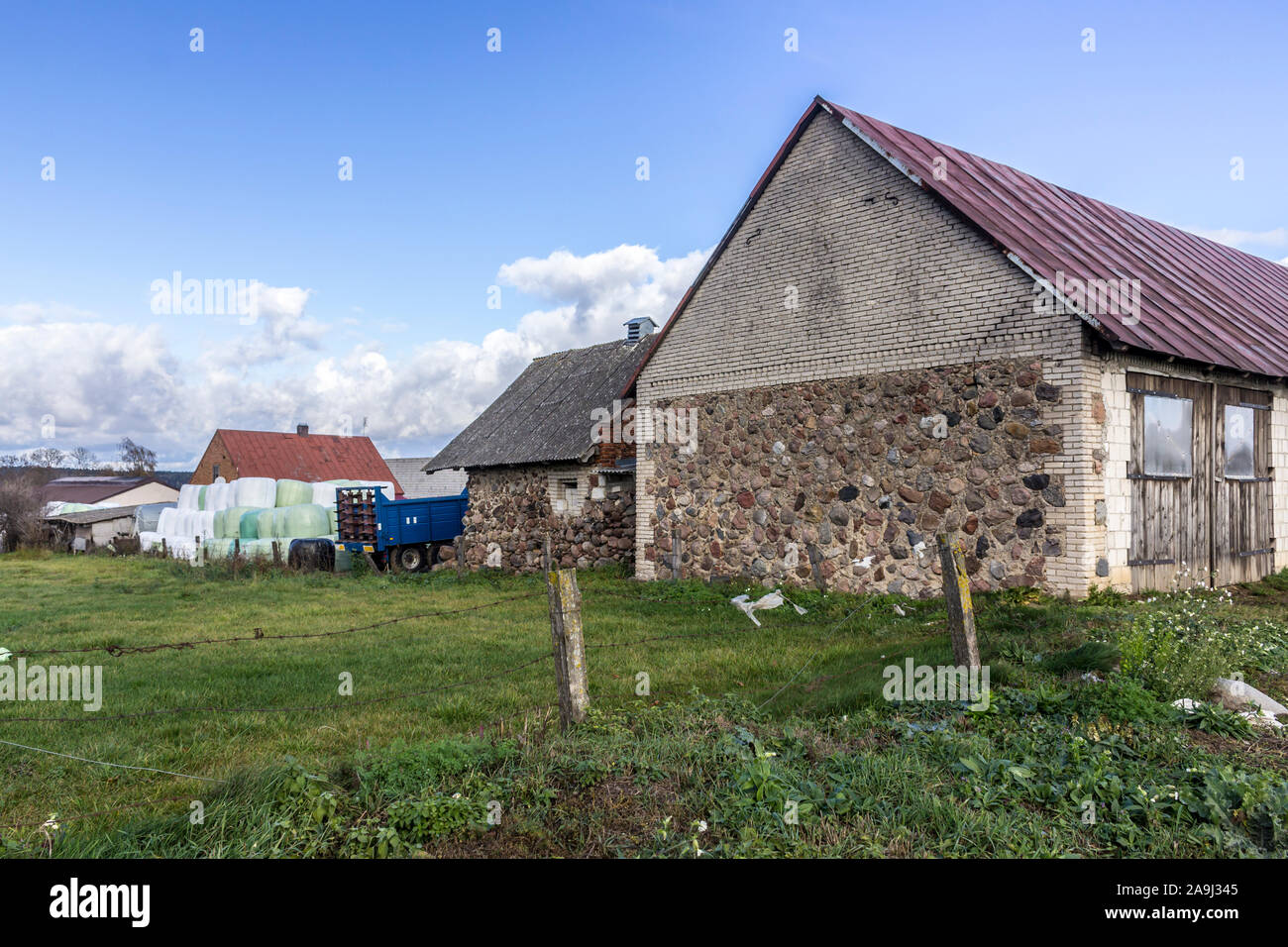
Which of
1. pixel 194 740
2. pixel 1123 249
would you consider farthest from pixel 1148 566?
pixel 194 740

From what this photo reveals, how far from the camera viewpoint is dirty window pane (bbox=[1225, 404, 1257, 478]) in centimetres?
1264

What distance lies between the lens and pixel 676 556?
15.9 metres

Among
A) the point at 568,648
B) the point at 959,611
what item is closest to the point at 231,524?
the point at 568,648

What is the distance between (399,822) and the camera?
162 inches

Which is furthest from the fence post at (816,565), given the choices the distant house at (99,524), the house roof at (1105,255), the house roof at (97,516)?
the house roof at (97,516)

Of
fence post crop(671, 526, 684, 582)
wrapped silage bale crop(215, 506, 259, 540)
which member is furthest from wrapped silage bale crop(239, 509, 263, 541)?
fence post crop(671, 526, 684, 582)

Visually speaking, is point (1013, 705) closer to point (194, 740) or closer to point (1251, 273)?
point (194, 740)

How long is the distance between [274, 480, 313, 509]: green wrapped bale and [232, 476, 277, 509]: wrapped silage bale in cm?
22

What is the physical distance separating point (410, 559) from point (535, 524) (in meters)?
4.33

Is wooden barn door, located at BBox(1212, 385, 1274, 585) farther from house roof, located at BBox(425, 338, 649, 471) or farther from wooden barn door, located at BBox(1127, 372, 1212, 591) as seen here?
house roof, located at BBox(425, 338, 649, 471)

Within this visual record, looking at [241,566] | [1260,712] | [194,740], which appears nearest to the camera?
[1260,712]

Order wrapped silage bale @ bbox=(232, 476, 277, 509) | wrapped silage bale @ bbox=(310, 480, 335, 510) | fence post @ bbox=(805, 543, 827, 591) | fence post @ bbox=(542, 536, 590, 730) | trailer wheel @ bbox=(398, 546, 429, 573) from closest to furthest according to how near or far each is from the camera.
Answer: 1. fence post @ bbox=(542, 536, 590, 730)
2. fence post @ bbox=(805, 543, 827, 591)
3. trailer wheel @ bbox=(398, 546, 429, 573)
4. wrapped silage bale @ bbox=(232, 476, 277, 509)
5. wrapped silage bale @ bbox=(310, 480, 335, 510)
